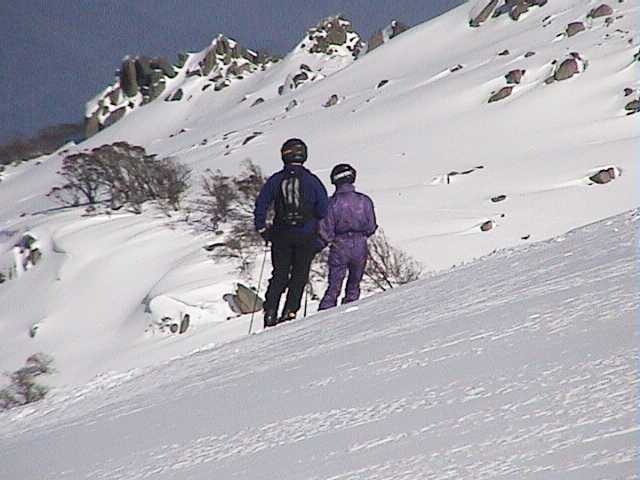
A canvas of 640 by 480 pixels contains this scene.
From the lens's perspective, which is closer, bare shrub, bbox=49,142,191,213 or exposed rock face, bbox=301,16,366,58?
bare shrub, bbox=49,142,191,213

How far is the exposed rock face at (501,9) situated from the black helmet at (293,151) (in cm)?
5069

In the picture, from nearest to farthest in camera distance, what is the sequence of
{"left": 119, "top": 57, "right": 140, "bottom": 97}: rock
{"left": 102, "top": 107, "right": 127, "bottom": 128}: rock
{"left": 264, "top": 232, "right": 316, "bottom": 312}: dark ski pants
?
{"left": 264, "top": 232, "right": 316, "bottom": 312}: dark ski pants, {"left": 102, "top": 107, "right": 127, "bottom": 128}: rock, {"left": 119, "top": 57, "right": 140, "bottom": 97}: rock

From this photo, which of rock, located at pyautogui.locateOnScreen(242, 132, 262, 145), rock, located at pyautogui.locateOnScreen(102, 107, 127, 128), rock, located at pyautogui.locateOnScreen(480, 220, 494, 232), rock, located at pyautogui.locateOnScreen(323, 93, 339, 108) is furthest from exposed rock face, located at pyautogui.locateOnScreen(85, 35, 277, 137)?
rock, located at pyautogui.locateOnScreen(480, 220, 494, 232)

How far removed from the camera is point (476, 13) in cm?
6025

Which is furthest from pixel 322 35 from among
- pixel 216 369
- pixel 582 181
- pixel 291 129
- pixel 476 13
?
pixel 216 369

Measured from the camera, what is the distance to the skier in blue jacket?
7035 millimetres

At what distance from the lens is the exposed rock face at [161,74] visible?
89188 mm

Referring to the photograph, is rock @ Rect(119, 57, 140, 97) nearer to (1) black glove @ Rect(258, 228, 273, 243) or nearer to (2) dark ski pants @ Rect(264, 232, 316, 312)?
(2) dark ski pants @ Rect(264, 232, 316, 312)

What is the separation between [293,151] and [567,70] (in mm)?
31832

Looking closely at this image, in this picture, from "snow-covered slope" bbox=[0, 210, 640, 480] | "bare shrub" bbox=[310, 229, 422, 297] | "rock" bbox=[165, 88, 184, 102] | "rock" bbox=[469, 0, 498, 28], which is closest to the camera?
"snow-covered slope" bbox=[0, 210, 640, 480]

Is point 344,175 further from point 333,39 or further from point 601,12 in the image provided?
point 333,39

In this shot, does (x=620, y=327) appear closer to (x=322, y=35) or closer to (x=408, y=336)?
(x=408, y=336)

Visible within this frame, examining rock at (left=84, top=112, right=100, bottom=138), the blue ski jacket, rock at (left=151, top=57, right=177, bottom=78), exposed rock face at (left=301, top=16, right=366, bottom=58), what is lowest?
the blue ski jacket

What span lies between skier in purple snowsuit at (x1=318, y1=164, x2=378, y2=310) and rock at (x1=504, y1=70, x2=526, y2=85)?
31.9m
